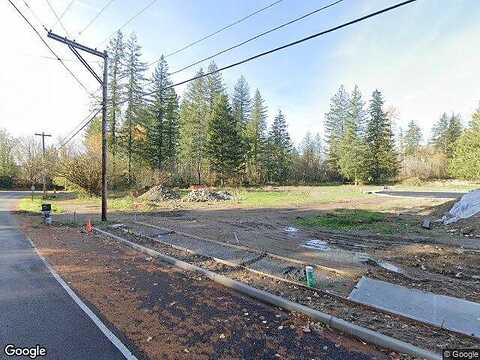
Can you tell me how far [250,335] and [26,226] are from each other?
16.6 metres

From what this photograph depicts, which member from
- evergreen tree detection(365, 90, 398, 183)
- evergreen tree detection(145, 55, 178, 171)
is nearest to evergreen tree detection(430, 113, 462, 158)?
evergreen tree detection(365, 90, 398, 183)

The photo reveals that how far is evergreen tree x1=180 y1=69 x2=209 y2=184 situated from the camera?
2076 inches

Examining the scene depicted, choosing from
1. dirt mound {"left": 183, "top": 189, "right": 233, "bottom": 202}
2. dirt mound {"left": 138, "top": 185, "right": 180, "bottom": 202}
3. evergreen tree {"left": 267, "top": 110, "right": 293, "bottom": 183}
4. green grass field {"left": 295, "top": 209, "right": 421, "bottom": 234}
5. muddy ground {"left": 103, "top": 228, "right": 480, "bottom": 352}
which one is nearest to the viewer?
muddy ground {"left": 103, "top": 228, "right": 480, "bottom": 352}

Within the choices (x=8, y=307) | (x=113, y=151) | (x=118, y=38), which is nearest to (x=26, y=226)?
(x=8, y=307)

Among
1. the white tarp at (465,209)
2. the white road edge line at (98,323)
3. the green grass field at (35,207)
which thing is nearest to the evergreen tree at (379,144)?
the white tarp at (465,209)

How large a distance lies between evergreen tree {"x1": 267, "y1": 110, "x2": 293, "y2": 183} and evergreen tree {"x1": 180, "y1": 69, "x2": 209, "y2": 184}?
526 inches

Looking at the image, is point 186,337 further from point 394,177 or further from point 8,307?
point 394,177

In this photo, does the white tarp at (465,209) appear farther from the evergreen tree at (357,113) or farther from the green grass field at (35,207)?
the evergreen tree at (357,113)

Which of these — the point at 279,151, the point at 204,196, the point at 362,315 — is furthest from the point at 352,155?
the point at 362,315

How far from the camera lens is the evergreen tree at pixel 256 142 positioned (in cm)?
6062

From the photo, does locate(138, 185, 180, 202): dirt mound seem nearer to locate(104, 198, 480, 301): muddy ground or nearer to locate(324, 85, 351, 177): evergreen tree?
locate(104, 198, 480, 301): muddy ground

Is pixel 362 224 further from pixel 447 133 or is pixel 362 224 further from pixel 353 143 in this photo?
pixel 447 133

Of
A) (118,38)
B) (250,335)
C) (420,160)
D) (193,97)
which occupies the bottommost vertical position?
(250,335)

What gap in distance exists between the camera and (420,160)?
68.1m
